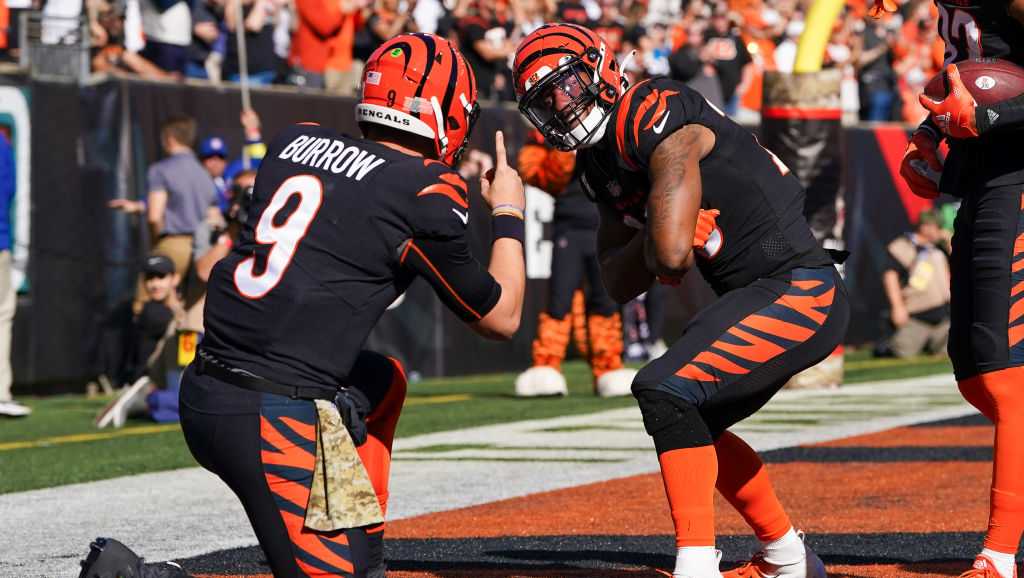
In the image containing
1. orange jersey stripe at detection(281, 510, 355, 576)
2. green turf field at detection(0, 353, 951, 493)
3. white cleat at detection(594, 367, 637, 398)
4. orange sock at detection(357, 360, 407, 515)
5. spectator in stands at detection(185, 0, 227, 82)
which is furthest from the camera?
spectator in stands at detection(185, 0, 227, 82)

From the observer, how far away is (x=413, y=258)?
4.43 m

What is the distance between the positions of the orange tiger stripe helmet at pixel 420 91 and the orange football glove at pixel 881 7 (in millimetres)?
1693

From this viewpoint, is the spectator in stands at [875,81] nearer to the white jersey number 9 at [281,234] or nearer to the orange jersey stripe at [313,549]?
the white jersey number 9 at [281,234]

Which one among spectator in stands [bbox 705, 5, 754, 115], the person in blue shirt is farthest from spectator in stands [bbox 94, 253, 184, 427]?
spectator in stands [bbox 705, 5, 754, 115]

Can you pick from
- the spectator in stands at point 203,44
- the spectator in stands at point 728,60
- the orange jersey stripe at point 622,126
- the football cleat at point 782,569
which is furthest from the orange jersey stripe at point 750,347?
the spectator in stands at point 728,60

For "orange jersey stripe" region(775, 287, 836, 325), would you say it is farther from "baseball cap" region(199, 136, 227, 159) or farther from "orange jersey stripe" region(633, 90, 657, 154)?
"baseball cap" region(199, 136, 227, 159)

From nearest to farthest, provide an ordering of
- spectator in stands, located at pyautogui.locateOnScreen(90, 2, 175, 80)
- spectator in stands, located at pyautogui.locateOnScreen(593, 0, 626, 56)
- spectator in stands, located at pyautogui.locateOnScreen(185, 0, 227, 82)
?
1. spectator in stands, located at pyautogui.locateOnScreen(90, 2, 175, 80)
2. spectator in stands, located at pyautogui.locateOnScreen(185, 0, 227, 82)
3. spectator in stands, located at pyautogui.locateOnScreen(593, 0, 626, 56)

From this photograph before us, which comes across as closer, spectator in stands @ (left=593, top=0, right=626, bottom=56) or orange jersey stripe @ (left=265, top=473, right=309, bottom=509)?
orange jersey stripe @ (left=265, top=473, right=309, bottom=509)

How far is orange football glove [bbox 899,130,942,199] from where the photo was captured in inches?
224

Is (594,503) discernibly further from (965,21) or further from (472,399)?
(472,399)

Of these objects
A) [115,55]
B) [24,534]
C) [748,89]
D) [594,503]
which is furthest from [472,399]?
[748,89]

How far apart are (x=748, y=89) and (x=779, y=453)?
11120 millimetres

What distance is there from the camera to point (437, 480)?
8.57 metres

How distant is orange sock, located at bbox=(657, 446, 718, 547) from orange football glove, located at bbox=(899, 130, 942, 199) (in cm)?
123
